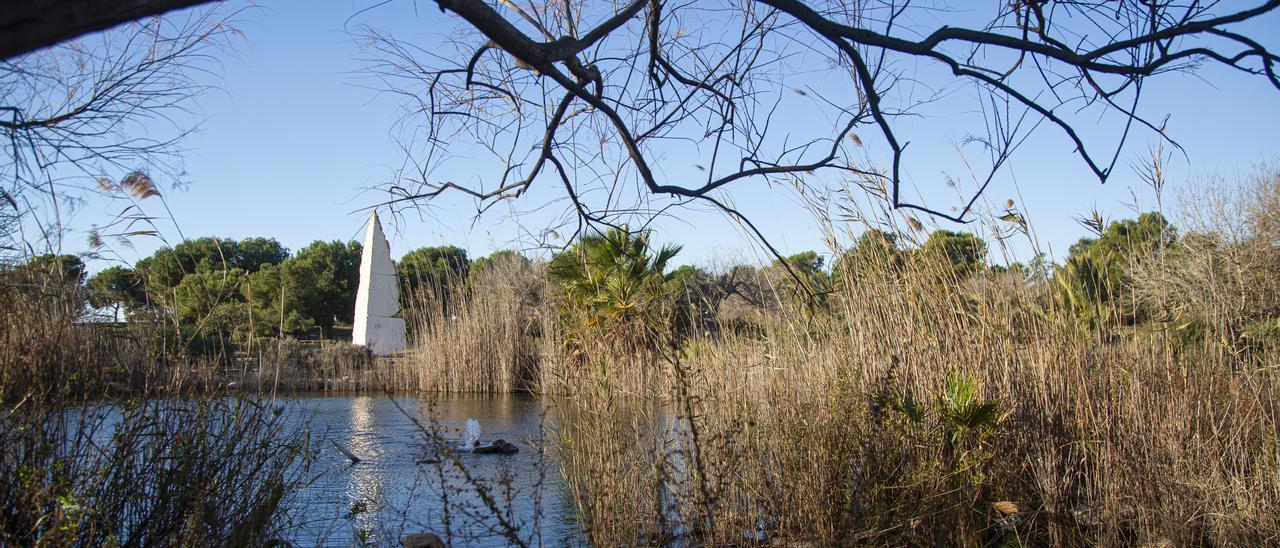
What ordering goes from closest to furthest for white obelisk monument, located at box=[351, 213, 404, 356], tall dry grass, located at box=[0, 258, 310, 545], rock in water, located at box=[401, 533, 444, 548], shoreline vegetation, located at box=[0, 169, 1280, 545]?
tall dry grass, located at box=[0, 258, 310, 545], shoreline vegetation, located at box=[0, 169, 1280, 545], rock in water, located at box=[401, 533, 444, 548], white obelisk monument, located at box=[351, 213, 404, 356]

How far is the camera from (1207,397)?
4012mm

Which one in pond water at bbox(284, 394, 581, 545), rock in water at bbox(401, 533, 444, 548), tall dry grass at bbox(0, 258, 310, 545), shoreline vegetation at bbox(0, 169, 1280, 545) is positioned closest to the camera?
tall dry grass at bbox(0, 258, 310, 545)

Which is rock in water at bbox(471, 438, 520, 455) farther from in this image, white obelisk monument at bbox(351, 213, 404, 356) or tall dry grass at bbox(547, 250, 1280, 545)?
white obelisk monument at bbox(351, 213, 404, 356)

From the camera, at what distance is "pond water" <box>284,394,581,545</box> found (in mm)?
3453

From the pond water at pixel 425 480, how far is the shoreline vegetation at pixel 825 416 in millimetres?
444

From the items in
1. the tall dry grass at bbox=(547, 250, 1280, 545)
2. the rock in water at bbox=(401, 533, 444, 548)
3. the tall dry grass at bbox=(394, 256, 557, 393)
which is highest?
the tall dry grass at bbox=(394, 256, 557, 393)

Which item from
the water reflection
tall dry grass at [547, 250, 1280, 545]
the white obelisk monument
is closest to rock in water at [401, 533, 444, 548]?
the water reflection

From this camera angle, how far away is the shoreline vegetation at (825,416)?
3.13 m

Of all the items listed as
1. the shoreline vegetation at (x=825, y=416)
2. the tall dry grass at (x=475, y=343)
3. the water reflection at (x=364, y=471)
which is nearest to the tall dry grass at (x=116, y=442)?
the shoreline vegetation at (x=825, y=416)

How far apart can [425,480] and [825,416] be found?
3.75m

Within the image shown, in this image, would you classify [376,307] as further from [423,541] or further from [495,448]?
[423,541]

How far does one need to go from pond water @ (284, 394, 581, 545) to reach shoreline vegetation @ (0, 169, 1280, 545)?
44 cm

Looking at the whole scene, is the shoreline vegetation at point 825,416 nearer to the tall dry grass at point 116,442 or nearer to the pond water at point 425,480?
the tall dry grass at point 116,442

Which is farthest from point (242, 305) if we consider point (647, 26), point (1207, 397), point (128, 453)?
point (1207, 397)
